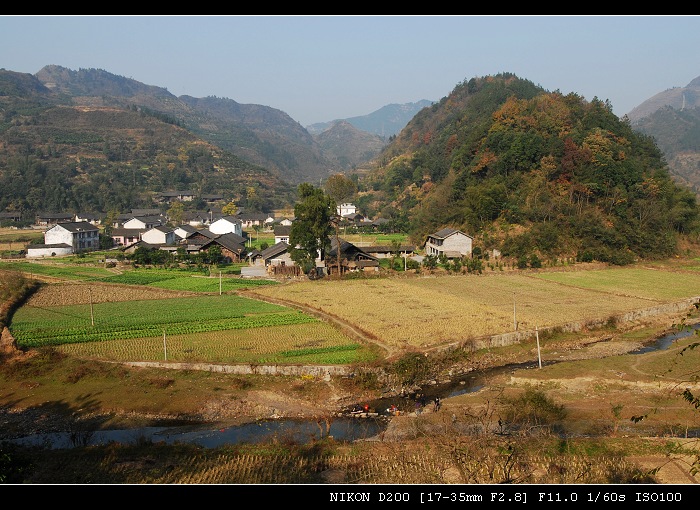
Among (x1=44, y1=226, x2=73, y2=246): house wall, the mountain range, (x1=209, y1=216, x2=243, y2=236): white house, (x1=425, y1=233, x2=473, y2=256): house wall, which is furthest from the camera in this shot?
(x1=209, y1=216, x2=243, y2=236): white house

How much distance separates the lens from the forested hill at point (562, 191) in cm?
4381

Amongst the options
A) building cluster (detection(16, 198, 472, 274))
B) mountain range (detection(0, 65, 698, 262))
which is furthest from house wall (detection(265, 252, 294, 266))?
mountain range (detection(0, 65, 698, 262))

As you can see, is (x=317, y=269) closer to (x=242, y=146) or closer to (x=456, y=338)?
(x=456, y=338)

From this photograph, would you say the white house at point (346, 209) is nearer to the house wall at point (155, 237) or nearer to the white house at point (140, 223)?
the white house at point (140, 223)

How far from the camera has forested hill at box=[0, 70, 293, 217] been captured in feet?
273

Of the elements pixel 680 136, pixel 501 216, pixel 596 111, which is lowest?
pixel 501 216

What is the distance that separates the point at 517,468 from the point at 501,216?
3877cm

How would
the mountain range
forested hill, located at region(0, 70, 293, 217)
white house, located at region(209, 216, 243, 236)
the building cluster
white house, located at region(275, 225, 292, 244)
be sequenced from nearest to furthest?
the building cluster, the mountain range, white house, located at region(275, 225, 292, 244), white house, located at region(209, 216, 243, 236), forested hill, located at region(0, 70, 293, 217)

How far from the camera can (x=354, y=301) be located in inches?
1158

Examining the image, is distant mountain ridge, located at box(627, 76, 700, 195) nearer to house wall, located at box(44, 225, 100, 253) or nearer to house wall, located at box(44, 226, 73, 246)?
house wall, located at box(44, 225, 100, 253)

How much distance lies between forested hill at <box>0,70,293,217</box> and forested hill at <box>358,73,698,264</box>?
163 feet

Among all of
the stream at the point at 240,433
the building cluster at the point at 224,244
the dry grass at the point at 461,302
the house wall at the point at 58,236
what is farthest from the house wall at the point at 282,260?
the stream at the point at 240,433

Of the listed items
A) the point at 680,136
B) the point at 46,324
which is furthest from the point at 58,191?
the point at 680,136

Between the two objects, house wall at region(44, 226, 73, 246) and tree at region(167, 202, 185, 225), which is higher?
tree at region(167, 202, 185, 225)
